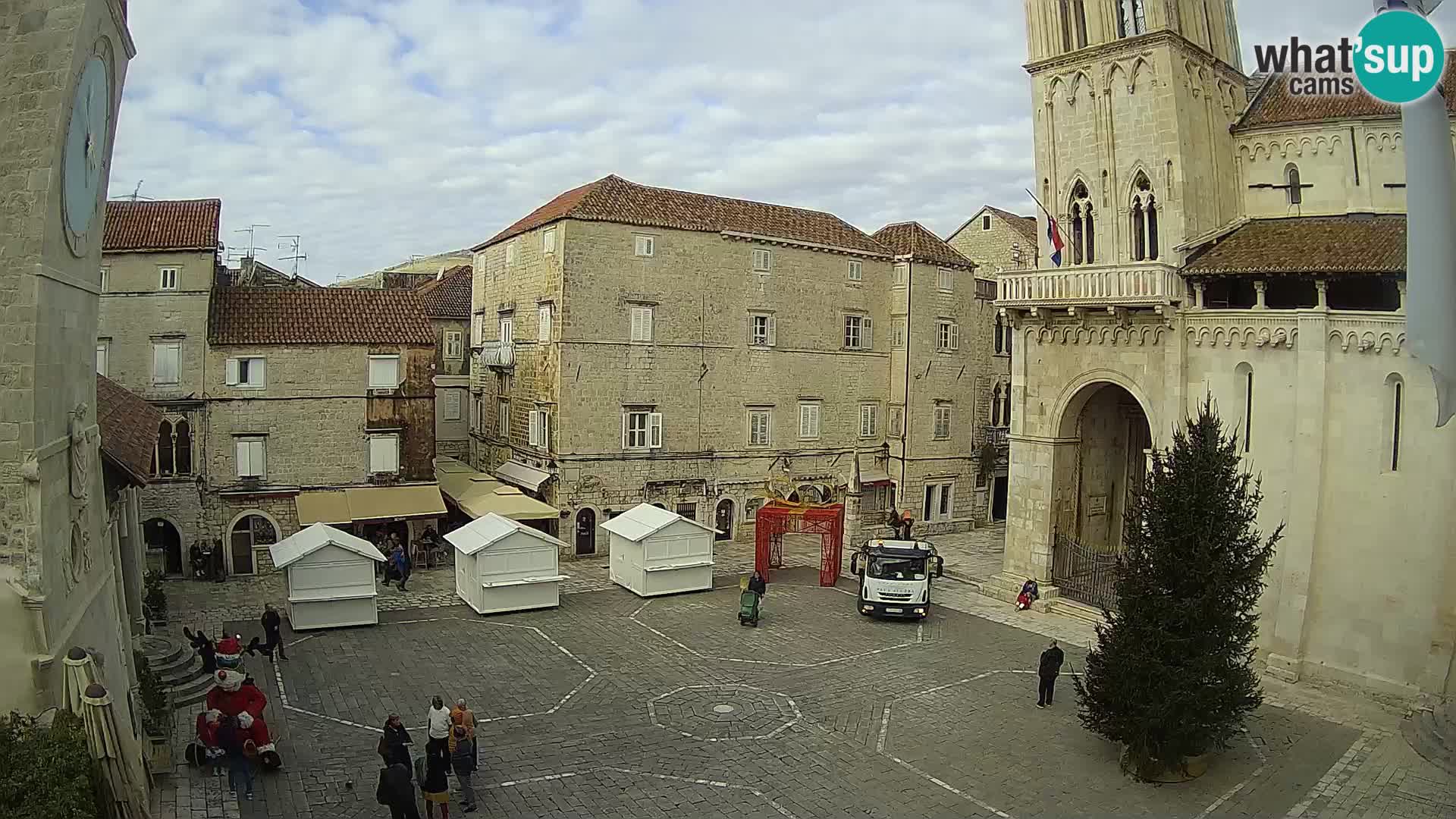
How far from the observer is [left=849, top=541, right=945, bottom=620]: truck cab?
24094 millimetres

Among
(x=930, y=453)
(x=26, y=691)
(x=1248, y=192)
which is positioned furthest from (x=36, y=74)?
(x=930, y=453)

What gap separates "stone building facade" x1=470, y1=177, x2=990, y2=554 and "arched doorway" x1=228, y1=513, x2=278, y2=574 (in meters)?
7.90

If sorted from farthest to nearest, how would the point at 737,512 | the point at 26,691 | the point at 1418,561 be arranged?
the point at 737,512 → the point at 1418,561 → the point at 26,691

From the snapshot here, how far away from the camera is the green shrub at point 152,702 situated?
1510 centimetres

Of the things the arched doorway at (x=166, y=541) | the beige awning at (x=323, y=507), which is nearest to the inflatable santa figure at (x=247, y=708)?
the beige awning at (x=323, y=507)

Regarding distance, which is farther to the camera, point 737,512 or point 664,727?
point 737,512

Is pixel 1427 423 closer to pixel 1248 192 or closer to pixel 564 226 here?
pixel 1248 192

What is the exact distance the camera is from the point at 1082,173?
25.5 meters

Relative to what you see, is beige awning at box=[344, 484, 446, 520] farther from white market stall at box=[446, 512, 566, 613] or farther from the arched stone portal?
the arched stone portal

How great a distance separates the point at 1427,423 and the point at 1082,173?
10000 millimetres

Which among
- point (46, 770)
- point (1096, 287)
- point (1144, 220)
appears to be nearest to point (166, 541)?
point (46, 770)

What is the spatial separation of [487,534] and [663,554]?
4.75m

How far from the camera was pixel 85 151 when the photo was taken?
11.5 metres

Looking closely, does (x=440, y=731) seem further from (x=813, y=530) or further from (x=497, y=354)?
(x=497, y=354)
